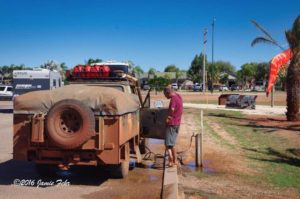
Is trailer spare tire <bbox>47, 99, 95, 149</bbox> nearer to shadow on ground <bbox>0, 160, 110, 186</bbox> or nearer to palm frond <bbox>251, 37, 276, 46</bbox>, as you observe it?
shadow on ground <bbox>0, 160, 110, 186</bbox>

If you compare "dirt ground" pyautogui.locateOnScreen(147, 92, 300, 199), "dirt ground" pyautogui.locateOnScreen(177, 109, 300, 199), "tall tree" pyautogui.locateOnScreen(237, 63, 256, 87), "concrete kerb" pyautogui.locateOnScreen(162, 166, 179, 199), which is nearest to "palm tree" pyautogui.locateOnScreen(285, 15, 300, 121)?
"dirt ground" pyautogui.locateOnScreen(147, 92, 300, 199)

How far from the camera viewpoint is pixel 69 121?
7.77 m

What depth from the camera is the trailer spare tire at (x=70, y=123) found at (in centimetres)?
752

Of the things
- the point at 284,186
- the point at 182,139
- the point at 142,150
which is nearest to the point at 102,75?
the point at 142,150

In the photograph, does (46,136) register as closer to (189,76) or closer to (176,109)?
(176,109)

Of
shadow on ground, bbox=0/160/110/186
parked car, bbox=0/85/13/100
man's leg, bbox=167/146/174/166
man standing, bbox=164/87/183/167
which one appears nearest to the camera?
shadow on ground, bbox=0/160/110/186

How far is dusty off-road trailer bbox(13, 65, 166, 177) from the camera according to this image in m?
7.62

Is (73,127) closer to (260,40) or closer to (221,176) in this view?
(221,176)

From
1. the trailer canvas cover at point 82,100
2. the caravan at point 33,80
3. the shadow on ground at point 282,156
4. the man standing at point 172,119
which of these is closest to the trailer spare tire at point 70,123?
the trailer canvas cover at point 82,100

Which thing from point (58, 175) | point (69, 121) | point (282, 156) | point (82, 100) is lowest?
point (282, 156)

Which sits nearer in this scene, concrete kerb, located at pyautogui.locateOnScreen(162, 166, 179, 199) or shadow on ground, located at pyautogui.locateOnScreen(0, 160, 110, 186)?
concrete kerb, located at pyautogui.locateOnScreen(162, 166, 179, 199)

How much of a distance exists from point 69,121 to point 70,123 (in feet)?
0.13

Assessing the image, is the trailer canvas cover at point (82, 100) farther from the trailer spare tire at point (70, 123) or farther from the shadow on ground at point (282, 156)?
the shadow on ground at point (282, 156)

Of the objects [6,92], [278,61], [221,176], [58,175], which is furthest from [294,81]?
[6,92]
